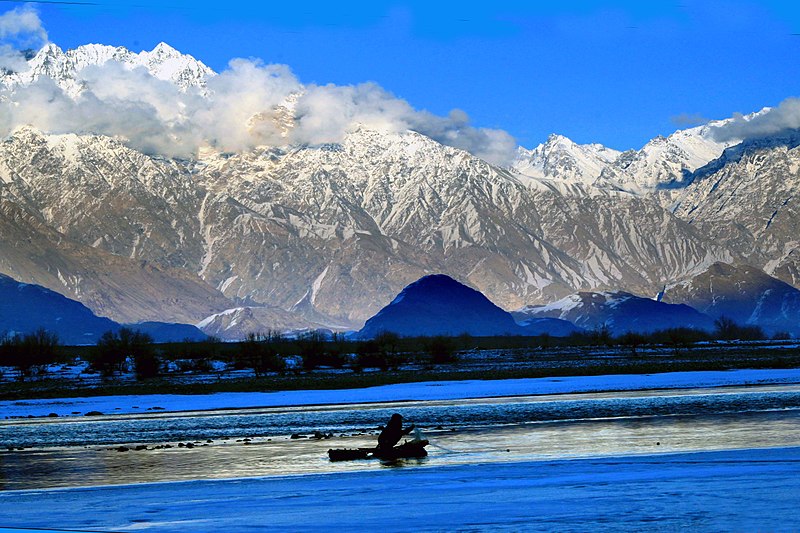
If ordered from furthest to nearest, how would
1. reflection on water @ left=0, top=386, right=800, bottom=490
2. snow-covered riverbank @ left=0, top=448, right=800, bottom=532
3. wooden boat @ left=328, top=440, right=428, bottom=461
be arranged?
1. wooden boat @ left=328, top=440, right=428, bottom=461
2. reflection on water @ left=0, top=386, right=800, bottom=490
3. snow-covered riverbank @ left=0, top=448, right=800, bottom=532

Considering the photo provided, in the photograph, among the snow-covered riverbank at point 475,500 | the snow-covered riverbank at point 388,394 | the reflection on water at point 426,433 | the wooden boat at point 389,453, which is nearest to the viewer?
the snow-covered riverbank at point 475,500

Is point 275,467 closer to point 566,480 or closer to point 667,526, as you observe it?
point 566,480

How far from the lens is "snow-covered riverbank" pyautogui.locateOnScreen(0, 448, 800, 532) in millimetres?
27891

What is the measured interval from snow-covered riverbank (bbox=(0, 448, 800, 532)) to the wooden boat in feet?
11.5

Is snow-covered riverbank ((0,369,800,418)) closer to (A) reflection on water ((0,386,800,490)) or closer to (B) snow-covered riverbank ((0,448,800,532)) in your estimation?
(A) reflection on water ((0,386,800,490))

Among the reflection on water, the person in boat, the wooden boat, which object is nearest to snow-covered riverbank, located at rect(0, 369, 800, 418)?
the reflection on water

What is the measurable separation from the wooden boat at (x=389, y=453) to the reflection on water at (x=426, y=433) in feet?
1.99

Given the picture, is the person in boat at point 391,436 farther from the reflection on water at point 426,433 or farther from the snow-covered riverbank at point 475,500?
the snow-covered riverbank at point 475,500

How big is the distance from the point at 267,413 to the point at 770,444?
36414 mm

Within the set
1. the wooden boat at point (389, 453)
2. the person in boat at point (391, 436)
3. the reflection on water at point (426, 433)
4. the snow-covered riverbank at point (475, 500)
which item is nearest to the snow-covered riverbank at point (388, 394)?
the reflection on water at point (426, 433)

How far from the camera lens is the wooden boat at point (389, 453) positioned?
4416cm

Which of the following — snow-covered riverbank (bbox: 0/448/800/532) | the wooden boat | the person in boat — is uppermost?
the person in boat

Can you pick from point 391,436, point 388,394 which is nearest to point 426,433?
point 391,436

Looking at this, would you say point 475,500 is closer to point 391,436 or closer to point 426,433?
point 391,436
